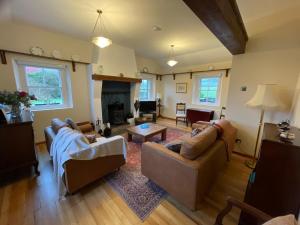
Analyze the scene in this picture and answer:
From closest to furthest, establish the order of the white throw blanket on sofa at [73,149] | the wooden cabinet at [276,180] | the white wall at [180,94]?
the wooden cabinet at [276,180], the white throw blanket on sofa at [73,149], the white wall at [180,94]

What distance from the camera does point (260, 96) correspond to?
2.18m

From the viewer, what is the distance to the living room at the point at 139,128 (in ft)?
4.79

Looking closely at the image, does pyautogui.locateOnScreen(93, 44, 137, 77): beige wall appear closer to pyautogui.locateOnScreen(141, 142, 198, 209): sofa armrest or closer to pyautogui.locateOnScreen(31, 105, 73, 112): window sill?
pyautogui.locateOnScreen(31, 105, 73, 112): window sill

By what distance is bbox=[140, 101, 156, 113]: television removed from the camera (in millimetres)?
5492

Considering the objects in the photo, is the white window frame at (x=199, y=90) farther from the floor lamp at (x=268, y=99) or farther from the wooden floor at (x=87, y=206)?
the wooden floor at (x=87, y=206)

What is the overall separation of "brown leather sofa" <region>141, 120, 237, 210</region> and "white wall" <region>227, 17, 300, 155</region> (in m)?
1.37

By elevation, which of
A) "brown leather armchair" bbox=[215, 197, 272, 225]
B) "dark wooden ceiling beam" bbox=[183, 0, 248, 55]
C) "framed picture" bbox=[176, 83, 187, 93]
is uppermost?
"dark wooden ceiling beam" bbox=[183, 0, 248, 55]

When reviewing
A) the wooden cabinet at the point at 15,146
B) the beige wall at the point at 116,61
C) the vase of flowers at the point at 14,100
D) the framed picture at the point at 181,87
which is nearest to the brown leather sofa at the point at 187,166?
the wooden cabinet at the point at 15,146

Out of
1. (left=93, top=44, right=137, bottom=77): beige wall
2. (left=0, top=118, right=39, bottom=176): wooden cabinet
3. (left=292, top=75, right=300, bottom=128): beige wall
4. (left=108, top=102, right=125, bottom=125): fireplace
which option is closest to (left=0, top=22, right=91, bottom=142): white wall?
(left=93, top=44, right=137, bottom=77): beige wall

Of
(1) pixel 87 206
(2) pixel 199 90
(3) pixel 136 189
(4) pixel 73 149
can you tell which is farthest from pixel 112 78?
(2) pixel 199 90

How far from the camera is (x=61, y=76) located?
352cm

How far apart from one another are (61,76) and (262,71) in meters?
4.66

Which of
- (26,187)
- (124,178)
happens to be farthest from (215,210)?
(26,187)

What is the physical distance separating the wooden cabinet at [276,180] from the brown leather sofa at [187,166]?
0.45 m
